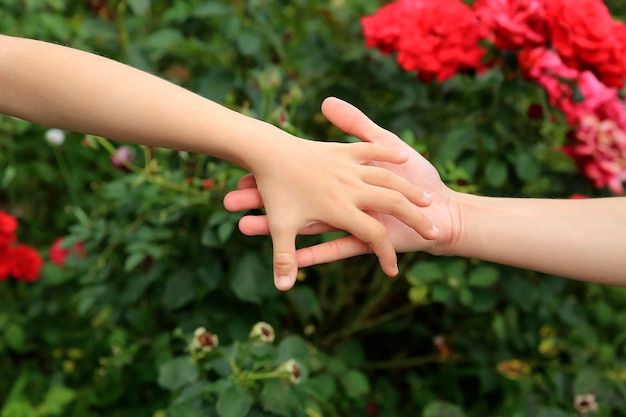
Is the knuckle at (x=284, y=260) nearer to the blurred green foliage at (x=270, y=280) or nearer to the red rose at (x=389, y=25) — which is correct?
the blurred green foliage at (x=270, y=280)

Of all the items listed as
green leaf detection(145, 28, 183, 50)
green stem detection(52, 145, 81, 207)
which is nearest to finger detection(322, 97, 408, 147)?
green leaf detection(145, 28, 183, 50)

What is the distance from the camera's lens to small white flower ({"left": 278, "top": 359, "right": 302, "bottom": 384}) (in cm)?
102

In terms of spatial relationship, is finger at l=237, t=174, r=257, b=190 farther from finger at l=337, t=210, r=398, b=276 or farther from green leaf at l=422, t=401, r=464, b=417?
green leaf at l=422, t=401, r=464, b=417

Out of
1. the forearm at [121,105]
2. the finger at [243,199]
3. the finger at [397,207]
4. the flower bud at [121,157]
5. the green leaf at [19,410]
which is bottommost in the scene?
the green leaf at [19,410]

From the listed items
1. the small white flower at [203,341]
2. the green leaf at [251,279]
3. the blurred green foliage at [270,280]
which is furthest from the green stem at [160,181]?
the small white flower at [203,341]

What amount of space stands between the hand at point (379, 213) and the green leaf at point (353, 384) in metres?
0.44

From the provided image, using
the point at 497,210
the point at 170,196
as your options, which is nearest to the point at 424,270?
the point at 497,210

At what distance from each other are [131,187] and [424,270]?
61cm

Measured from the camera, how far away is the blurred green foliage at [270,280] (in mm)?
1315

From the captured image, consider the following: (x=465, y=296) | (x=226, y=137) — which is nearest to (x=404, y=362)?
(x=465, y=296)

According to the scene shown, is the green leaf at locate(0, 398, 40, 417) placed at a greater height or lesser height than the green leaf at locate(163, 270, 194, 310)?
lesser

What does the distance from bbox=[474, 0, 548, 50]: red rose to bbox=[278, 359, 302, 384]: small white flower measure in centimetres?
66

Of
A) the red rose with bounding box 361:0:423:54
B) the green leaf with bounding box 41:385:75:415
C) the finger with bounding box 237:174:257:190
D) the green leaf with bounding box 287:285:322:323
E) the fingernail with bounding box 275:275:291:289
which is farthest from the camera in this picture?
the green leaf with bounding box 41:385:75:415

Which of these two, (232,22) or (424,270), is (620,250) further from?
(232,22)
